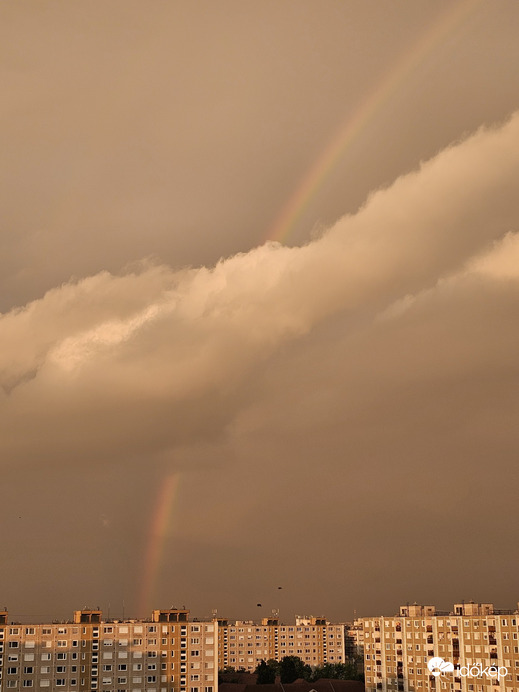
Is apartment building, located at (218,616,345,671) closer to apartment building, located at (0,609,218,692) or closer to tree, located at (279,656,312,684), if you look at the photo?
tree, located at (279,656,312,684)

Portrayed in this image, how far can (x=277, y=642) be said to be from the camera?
5714 inches

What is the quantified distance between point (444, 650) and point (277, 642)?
75594mm

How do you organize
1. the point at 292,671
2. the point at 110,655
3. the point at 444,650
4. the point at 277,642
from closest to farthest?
1. the point at 110,655
2. the point at 444,650
3. the point at 292,671
4. the point at 277,642

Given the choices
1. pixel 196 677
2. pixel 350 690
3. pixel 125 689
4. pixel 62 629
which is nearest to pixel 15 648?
pixel 62 629

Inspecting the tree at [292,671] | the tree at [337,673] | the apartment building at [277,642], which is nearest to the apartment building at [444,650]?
the tree at [292,671]

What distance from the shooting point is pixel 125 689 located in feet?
221

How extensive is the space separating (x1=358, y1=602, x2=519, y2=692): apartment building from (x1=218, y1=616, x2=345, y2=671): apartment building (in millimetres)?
60340

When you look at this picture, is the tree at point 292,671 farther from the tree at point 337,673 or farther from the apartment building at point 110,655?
the apartment building at point 110,655

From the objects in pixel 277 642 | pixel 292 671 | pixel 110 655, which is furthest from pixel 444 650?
pixel 277 642

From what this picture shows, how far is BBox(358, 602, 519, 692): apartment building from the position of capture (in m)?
68.9

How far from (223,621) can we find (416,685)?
7135 cm

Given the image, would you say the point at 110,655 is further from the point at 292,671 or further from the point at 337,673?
the point at 337,673

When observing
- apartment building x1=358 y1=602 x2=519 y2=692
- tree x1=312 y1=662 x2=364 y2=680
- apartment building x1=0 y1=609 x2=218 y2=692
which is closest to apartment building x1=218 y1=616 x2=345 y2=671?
tree x1=312 y1=662 x2=364 y2=680

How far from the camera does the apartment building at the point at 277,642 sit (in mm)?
141750
